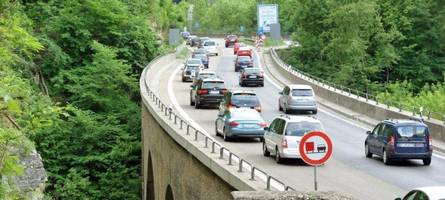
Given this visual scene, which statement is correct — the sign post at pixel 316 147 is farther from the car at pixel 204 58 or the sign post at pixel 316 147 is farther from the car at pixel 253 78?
the car at pixel 204 58

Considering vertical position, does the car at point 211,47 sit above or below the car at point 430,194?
below

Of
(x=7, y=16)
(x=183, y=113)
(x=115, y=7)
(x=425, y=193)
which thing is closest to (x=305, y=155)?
(x=425, y=193)

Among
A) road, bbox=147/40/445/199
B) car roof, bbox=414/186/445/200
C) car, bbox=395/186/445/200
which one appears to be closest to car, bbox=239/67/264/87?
road, bbox=147/40/445/199

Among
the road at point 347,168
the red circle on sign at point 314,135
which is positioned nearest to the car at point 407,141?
the road at point 347,168

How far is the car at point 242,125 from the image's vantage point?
97.6 ft

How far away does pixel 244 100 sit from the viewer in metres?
36.5

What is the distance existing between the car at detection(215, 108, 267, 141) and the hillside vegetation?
7549mm

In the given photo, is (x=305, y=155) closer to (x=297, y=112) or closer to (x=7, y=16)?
(x=7, y=16)

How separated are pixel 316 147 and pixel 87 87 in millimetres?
39834

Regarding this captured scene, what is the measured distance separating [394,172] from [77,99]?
109ft

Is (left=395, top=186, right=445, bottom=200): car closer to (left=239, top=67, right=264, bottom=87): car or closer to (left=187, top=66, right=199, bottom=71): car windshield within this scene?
(left=239, top=67, right=264, bottom=87): car

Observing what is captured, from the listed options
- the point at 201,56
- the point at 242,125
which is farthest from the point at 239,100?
the point at 201,56

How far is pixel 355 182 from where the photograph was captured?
22.1 metres

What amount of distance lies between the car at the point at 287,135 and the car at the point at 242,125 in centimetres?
331
